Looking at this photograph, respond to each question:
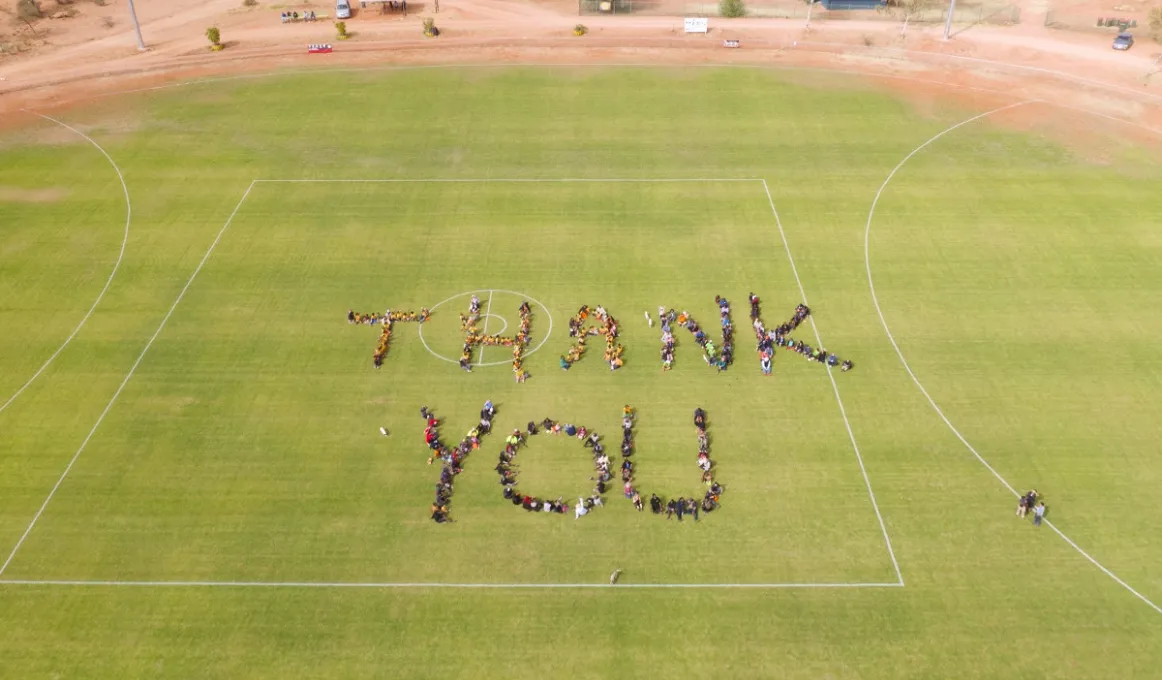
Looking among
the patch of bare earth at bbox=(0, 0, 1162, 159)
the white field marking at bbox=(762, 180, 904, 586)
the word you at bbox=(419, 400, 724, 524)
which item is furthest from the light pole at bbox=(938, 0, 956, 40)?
the word you at bbox=(419, 400, 724, 524)

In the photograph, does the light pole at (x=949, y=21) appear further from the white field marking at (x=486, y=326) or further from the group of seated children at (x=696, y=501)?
the group of seated children at (x=696, y=501)

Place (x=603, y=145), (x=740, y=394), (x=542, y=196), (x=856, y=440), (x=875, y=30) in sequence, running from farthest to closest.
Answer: (x=875, y=30) → (x=603, y=145) → (x=542, y=196) → (x=740, y=394) → (x=856, y=440)

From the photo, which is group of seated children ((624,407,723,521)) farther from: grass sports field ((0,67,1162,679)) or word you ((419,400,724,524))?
grass sports field ((0,67,1162,679))

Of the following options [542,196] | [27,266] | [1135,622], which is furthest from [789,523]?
[27,266]

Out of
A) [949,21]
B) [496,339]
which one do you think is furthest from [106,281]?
[949,21]

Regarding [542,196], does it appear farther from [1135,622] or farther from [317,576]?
[1135,622]

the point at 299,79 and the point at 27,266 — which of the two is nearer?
the point at 27,266
